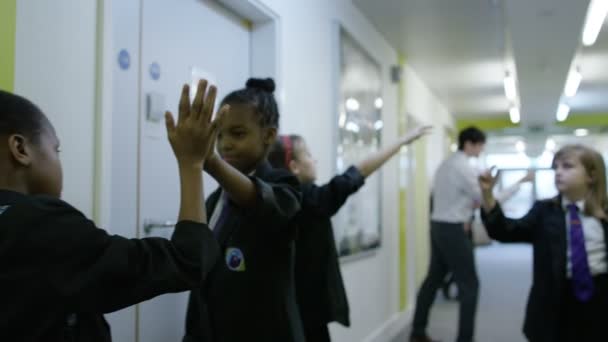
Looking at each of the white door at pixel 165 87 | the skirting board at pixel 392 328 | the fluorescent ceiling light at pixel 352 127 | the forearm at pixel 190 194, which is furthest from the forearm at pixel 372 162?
the skirting board at pixel 392 328

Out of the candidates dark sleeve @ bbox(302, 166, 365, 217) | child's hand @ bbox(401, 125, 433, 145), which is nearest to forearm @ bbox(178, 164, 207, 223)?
dark sleeve @ bbox(302, 166, 365, 217)

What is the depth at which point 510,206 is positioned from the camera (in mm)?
13773

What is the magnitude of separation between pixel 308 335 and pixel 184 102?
3.87 feet

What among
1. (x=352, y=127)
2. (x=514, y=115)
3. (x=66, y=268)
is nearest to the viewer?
(x=66, y=268)

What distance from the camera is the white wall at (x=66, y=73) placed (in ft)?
4.05

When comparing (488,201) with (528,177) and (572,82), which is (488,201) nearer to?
(528,177)

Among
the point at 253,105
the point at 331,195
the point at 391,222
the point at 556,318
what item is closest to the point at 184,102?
the point at 253,105

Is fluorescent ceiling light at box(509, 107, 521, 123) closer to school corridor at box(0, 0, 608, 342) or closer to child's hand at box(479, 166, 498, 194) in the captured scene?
A: school corridor at box(0, 0, 608, 342)

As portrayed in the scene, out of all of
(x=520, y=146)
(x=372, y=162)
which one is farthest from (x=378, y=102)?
(x=520, y=146)

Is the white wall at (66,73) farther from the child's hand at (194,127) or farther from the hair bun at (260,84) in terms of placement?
the child's hand at (194,127)

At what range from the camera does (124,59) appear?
171 cm

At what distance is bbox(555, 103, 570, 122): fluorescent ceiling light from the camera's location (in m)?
8.66

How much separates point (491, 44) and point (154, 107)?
402cm

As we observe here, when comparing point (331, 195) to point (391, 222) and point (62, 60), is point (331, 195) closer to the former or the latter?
point (62, 60)
